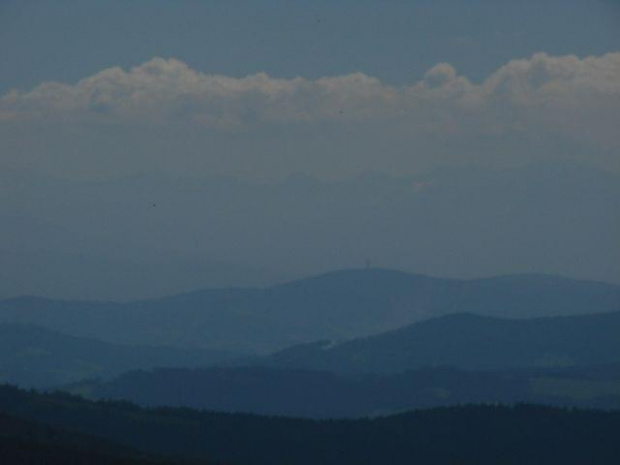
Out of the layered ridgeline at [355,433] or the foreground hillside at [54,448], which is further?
the layered ridgeline at [355,433]

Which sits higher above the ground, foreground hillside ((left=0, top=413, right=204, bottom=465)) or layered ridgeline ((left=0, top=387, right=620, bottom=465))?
layered ridgeline ((left=0, top=387, right=620, bottom=465))

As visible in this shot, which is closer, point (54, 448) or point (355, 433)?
point (54, 448)

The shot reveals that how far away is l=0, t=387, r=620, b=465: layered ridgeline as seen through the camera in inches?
5103

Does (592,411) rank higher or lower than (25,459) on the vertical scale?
higher

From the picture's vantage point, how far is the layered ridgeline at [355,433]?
12962 centimetres

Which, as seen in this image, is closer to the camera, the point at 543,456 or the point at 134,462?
the point at 134,462

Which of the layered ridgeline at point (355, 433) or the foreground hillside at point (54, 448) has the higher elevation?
the layered ridgeline at point (355, 433)

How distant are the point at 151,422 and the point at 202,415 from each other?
30.0 feet

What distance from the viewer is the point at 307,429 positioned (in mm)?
140750

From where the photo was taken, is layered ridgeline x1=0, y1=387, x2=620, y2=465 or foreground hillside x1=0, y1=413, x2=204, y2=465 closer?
foreground hillside x1=0, y1=413, x2=204, y2=465

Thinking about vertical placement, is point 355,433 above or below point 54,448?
above

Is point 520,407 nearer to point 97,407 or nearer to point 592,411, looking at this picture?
point 592,411

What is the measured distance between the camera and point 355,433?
14150 cm

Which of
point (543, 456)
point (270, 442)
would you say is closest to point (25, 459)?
point (270, 442)
